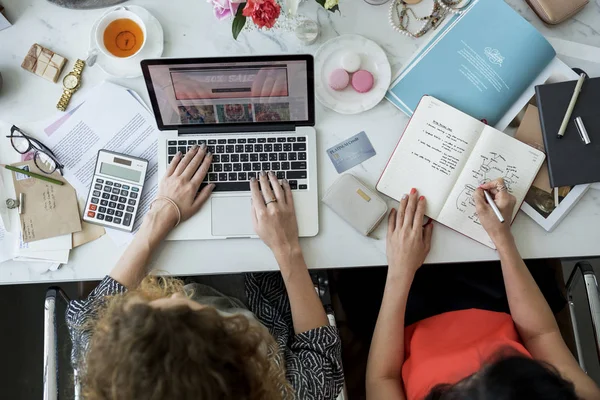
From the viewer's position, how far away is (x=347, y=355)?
1.34 meters

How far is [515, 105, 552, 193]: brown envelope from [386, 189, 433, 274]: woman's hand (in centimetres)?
23

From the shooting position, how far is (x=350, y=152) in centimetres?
101

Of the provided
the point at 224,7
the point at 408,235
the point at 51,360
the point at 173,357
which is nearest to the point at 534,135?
the point at 408,235

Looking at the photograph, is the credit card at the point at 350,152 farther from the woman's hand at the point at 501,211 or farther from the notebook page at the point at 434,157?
the woman's hand at the point at 501,211

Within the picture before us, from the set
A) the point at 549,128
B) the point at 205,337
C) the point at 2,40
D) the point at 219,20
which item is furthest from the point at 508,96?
the point at 2,40

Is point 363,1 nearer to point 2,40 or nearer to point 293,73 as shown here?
point 293,73

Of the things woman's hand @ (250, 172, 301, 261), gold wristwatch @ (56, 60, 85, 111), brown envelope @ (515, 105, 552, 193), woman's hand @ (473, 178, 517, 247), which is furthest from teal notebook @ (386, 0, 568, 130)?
gold wristwatch @ (56, 60, 85, 111)

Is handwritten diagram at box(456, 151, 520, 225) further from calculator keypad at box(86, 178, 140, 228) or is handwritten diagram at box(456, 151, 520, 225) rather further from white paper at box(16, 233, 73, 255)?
white paper at box(16, 233, 73, 255)

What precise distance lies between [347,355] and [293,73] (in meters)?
0.78

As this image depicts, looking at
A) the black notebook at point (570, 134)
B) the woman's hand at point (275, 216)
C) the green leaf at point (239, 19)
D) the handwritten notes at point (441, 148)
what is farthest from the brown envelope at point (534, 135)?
the green leaf at point (239, 19)

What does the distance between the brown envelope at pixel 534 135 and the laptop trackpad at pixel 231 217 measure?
0.55 m

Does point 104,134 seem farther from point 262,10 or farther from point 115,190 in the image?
point 262,10

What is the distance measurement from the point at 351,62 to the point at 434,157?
0.82ft

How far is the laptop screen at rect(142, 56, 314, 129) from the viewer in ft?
2.84
